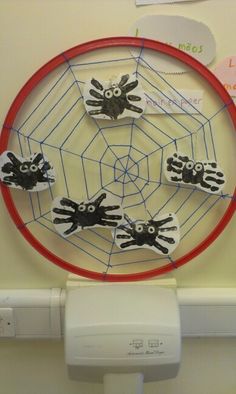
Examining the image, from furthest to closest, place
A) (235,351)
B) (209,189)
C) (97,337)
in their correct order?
(235,351) < (209,189) < (97,337)

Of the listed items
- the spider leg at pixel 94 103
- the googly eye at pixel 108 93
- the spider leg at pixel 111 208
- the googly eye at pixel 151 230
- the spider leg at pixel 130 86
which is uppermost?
the spider leg at pixel 130 86

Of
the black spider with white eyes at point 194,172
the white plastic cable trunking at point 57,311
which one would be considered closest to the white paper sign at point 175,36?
the black spider with white eyes at point 194,172

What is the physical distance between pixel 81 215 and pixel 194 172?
9.0 inches

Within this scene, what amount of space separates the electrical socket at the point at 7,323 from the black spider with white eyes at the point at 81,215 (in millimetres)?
200

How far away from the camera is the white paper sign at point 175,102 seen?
84cm

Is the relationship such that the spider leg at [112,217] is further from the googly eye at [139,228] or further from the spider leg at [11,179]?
the spider leg at [11,179]

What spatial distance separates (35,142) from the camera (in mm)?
864

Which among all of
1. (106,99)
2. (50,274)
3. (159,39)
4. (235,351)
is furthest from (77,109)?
(235,351)

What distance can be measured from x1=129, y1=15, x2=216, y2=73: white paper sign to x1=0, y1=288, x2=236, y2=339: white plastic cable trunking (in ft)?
1.46

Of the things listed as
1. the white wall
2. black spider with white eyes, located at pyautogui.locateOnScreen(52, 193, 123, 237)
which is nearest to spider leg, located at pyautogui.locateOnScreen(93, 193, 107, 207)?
black spider with white eyes, located at pyautogui.locateOnScreen(52, 193, 123, 237)

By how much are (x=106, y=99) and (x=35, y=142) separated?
16 cm

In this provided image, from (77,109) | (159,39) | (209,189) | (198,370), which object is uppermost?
(159,39)

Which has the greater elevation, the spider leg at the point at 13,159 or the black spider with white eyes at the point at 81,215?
the spider leg at the point at 13,159

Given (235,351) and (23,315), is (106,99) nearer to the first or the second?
(23,315)
